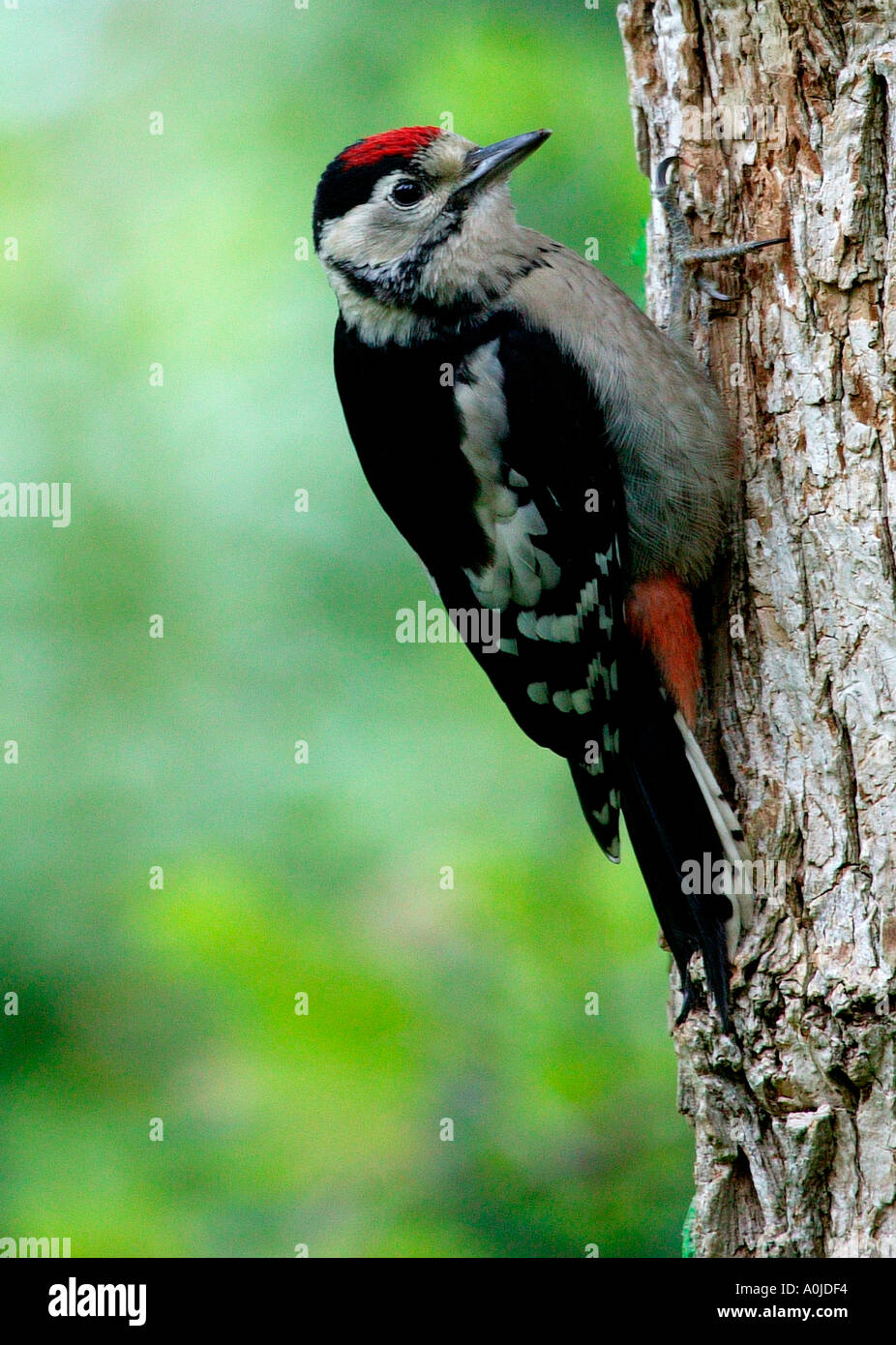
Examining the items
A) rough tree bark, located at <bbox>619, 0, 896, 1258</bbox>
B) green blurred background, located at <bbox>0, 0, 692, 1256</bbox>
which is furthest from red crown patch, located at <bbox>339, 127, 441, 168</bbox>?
green blurred background, located at <bbox>0, 0, 692, 1256</bbox>

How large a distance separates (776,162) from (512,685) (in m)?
1.30

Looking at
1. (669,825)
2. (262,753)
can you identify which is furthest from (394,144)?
(262,753)

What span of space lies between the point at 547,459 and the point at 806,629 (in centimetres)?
71

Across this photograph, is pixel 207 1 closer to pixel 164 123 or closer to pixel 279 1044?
pixel 164 123

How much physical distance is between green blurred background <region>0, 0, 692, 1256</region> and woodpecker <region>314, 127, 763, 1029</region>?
812 millimetres

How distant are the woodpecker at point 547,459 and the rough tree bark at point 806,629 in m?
0.13

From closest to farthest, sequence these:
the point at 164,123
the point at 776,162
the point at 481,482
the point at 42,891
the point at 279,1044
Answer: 1. the point at 776,162
2. the point at 481,482
3. the point at 279,1044
4. the point at 42,891
5. the point at 164,123

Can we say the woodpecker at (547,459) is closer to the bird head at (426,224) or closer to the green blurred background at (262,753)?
the bird head at (426,224)

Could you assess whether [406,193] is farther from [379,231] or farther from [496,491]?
[496,491]

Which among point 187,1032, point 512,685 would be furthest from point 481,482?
point 187,1032

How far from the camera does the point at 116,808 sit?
14.1 feet

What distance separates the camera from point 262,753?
14.1 ft

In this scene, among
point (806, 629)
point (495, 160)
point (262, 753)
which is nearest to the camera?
point (806, 629)

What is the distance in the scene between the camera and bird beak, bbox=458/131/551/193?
123 inches
